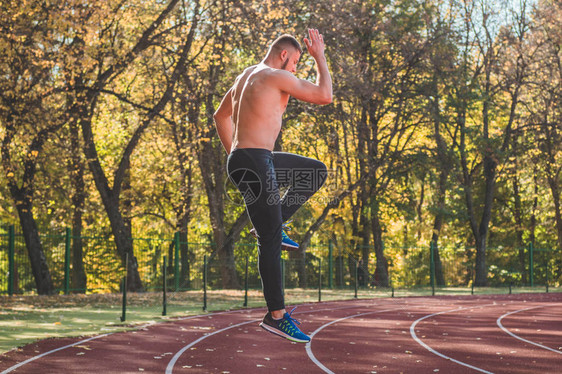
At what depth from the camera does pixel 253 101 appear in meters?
3.62

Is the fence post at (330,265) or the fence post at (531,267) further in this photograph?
the fence post at (531,267)

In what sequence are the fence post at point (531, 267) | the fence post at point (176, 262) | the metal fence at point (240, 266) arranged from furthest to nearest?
the fence post at point (531, 267) < the fence post at point (176, 262) < the metal fence at point (240, 266)

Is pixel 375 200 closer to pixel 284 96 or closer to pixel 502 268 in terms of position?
pixel 502 268

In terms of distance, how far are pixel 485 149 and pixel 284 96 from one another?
109ft

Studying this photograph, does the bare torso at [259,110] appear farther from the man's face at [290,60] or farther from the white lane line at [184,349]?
the white lane line at [184,349]

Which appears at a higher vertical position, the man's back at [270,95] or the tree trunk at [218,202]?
the tree trunk at [218,202]

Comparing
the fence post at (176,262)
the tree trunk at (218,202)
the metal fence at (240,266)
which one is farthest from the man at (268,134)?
the fence post at (176,262)

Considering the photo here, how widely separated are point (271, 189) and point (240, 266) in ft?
83.4

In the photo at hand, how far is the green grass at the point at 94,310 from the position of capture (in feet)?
A: 45.2

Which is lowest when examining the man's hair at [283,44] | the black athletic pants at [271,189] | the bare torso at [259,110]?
the black athletic pants at [271,189]

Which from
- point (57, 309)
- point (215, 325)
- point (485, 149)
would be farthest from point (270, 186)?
point (485, 149)

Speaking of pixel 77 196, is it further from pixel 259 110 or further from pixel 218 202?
pixel 259 110

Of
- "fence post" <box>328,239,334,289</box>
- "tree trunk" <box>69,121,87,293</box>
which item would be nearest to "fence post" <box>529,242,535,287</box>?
"fence post" <box>328,239,334,289</box>

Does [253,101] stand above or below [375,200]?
below
